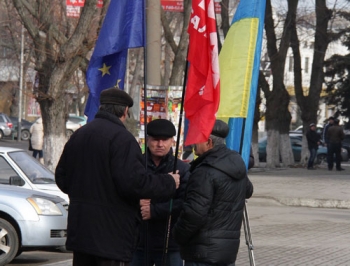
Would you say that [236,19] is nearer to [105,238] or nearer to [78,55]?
[105,238]

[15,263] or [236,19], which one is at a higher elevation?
[236,19]

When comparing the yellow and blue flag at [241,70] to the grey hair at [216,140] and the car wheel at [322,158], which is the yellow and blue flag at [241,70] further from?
the car wheel at [322,158]

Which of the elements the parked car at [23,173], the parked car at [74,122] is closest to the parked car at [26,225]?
the parked car at [23,173]

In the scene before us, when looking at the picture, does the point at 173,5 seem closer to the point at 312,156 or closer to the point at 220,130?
the point at 312,156

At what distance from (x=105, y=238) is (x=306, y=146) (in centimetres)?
2979

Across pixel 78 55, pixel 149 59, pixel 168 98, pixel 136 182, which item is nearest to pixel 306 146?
pixel 78 55

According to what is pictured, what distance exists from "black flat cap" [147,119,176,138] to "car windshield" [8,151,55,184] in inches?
244

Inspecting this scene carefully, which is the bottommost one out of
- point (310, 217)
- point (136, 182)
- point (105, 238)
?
point (310, 217)

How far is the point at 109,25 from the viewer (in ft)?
23.4

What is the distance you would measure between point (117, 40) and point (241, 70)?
1170mm

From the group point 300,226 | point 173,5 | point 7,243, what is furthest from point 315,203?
point 7,243

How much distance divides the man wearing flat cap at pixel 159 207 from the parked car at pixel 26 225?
462cm

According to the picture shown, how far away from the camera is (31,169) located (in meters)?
12.6

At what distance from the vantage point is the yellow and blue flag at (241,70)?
7523mm
